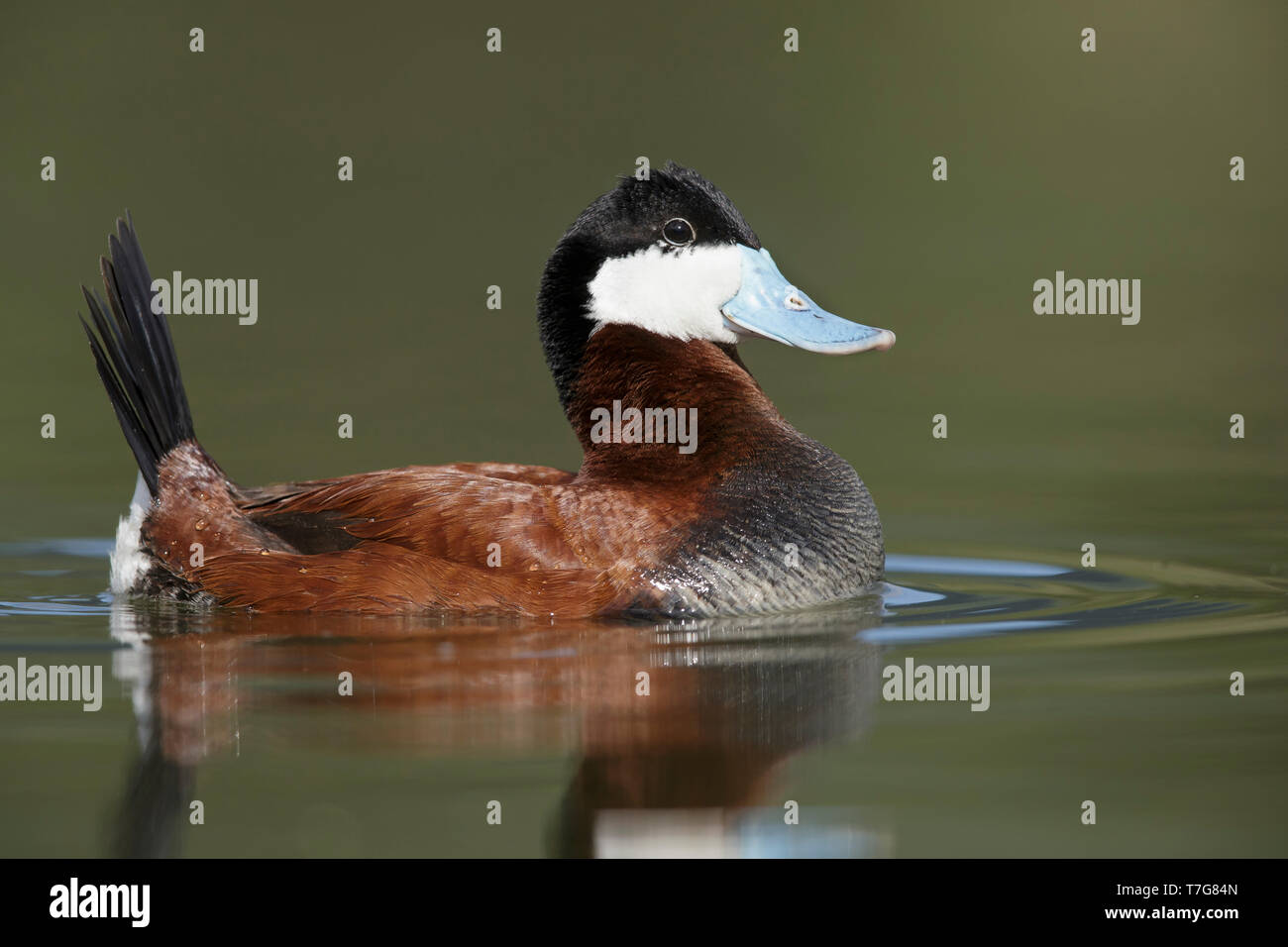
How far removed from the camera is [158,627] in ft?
23.0

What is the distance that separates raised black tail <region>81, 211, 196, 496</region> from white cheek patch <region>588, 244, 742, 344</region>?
163 cm

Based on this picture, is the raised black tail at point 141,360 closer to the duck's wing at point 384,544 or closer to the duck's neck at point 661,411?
the duck's wing at point 384,544

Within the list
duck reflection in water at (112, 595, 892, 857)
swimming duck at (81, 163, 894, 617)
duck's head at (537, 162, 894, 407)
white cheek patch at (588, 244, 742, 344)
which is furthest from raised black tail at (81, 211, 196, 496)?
white cheek patch at (588, 244, 742, 344)

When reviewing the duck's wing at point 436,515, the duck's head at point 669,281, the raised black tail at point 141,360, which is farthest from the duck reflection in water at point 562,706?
the duck's head at point 669,281

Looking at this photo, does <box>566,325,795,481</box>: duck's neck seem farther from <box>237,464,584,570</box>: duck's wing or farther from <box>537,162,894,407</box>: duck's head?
<box>237,464,584,570</box>: duck's wing

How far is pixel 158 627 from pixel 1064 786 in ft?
11.2

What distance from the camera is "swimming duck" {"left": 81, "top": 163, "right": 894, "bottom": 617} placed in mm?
6969

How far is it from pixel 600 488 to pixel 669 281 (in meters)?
0.87

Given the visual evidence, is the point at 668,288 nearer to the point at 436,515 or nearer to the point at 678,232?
the point at 678,232

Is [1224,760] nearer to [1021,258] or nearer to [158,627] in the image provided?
[158,627]

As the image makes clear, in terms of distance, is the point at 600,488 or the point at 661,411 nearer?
the point at 600,488

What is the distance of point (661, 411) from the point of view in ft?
24.5

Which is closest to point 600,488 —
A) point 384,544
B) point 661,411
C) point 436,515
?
point 661,411

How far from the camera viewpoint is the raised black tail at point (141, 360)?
Result: 24.6 ft
